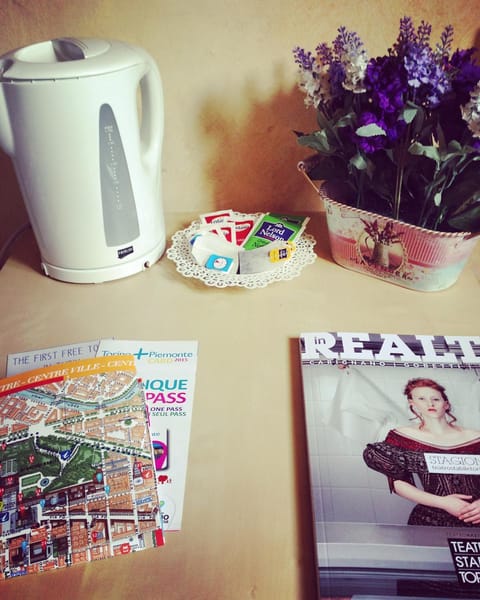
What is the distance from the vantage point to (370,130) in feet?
1.95

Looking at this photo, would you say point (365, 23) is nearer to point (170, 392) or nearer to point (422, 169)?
point (422, 169)

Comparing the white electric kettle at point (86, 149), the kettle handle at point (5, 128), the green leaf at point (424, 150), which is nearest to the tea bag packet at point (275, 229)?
the white electric kettle at point (86, 149)

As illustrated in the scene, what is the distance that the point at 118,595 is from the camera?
16.9 inches

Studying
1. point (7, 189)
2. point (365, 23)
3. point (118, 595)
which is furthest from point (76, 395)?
point (365, 23)

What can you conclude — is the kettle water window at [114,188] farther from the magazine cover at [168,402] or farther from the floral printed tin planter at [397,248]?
the floral printed tin planter at [397,248]

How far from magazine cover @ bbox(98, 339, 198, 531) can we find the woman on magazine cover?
0.21 metres

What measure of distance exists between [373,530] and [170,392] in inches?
11.1

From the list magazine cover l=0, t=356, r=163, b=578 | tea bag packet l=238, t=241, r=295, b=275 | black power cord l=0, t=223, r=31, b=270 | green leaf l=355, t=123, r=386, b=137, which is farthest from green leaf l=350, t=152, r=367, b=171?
black power cord l=0, t=223, r=31, b=270

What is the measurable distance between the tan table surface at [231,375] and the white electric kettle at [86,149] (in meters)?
0.07

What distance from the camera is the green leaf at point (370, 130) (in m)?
0.59

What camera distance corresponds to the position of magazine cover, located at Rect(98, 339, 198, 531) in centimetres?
50

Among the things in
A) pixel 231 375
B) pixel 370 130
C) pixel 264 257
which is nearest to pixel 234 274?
pixel 264 257

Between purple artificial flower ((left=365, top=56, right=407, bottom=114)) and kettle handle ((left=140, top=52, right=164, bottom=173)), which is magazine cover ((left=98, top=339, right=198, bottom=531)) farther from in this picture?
purple artificial flower ((left=365, top=56, right=407, bottom=114))

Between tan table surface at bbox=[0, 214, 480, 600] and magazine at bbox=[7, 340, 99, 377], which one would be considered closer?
tan table surface at bbox=[0, 214, 480, 600]
